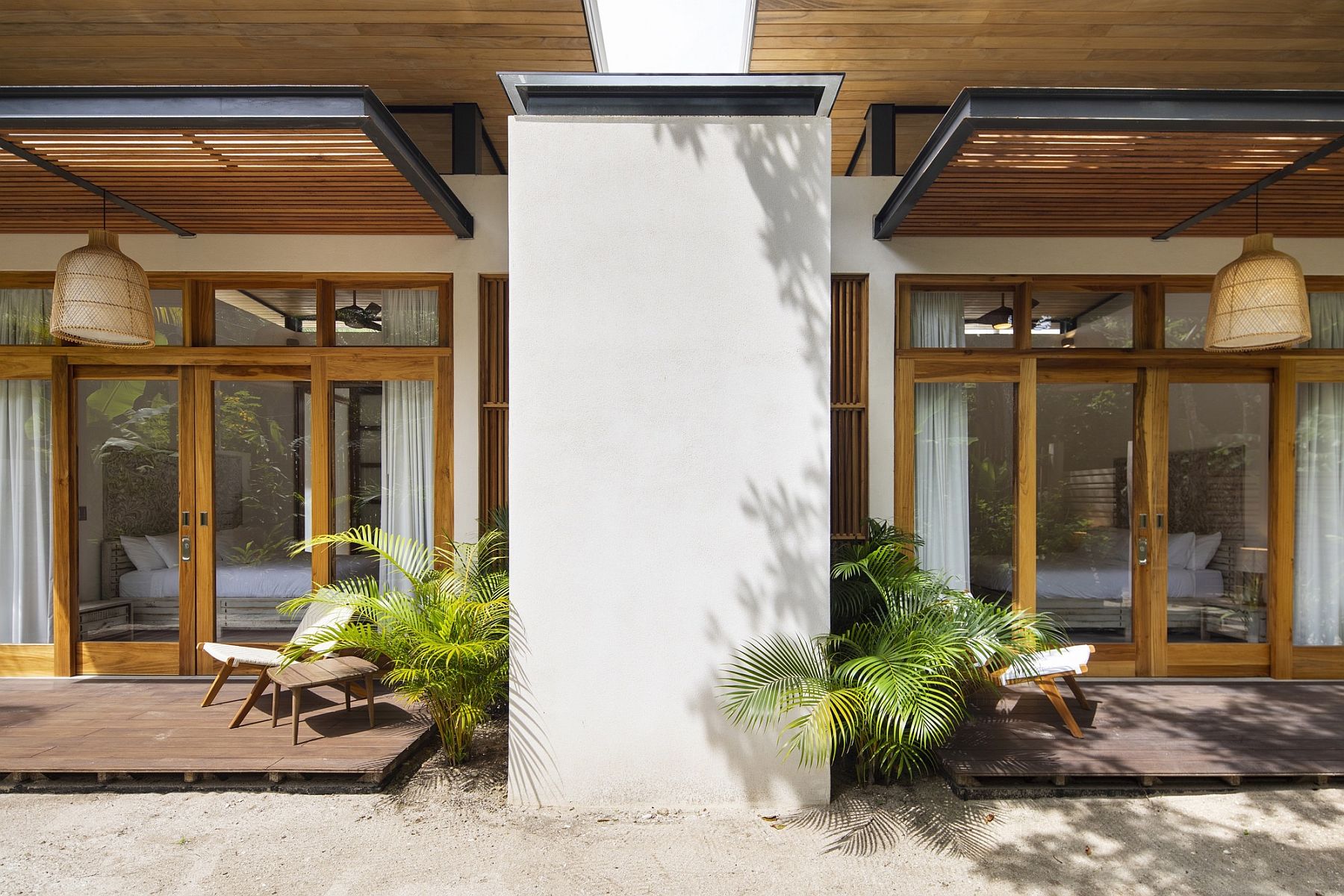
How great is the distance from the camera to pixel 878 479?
17.1 feet

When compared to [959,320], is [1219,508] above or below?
below

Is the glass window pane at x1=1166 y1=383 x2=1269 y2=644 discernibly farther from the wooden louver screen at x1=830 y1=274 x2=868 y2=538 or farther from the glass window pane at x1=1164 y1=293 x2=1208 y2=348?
the wooden louver screen at x1=830 y1=274 x2=868 y2=538

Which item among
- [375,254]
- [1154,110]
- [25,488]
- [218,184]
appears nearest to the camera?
[1154,110]

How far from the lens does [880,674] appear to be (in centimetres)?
330

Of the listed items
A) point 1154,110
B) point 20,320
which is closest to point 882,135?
point 1154,110

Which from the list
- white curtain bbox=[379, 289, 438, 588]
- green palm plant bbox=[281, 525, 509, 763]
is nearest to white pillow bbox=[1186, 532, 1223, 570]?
green palm plant bbox=[281, 525, 509, 763]

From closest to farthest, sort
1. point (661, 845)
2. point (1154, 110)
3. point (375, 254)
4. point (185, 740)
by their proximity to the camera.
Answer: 1. point (661, 845)
2. point (1154, 110)
3. point (185, 740)
4. point (375, 254)

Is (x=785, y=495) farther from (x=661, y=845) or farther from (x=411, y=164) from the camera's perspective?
(x=411, y=164)

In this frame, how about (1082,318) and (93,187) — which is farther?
(1082,318)

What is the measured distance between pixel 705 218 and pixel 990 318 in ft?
9.22

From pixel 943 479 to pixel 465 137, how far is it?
4.47 meters

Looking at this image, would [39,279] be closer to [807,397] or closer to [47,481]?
[47,481]

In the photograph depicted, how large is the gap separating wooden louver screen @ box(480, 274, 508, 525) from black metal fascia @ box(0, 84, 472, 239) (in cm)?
178

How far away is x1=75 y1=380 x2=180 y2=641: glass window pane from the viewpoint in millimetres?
5312
